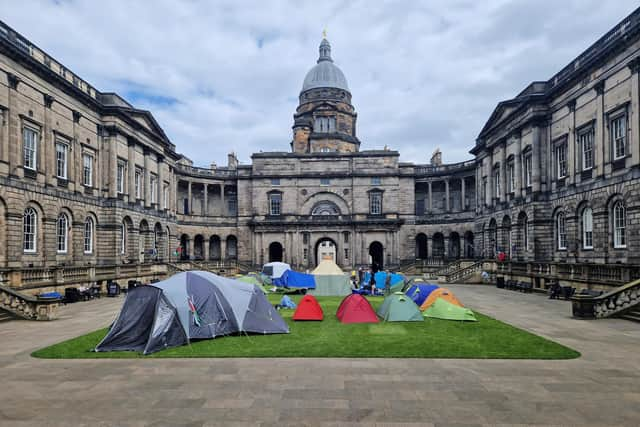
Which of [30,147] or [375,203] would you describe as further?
[375,203]

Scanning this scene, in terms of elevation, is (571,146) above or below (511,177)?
above

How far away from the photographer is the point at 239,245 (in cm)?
5256

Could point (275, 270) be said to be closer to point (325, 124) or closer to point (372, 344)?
point (372, 344)

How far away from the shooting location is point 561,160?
30.3 metres

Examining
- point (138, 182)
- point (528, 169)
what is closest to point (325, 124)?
point (138, 182)

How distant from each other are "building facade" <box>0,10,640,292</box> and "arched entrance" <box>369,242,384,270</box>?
32 cm

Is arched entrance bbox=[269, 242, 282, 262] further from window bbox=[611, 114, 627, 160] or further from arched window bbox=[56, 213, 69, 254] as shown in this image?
window bbox=[611, 114, 627, 160]

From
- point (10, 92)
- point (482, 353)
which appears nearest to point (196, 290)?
point (482, 353)

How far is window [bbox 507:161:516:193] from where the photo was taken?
3574 centimetres

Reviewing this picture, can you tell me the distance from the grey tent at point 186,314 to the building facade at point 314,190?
11.3 metres

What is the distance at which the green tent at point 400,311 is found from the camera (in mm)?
16906

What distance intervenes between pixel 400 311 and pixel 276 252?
123ft

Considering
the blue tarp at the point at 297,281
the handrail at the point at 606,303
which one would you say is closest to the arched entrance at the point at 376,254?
the blue tarp at the point at 297,281

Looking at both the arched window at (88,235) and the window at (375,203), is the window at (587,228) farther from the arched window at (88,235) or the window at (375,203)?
the arched window at (88,235)
